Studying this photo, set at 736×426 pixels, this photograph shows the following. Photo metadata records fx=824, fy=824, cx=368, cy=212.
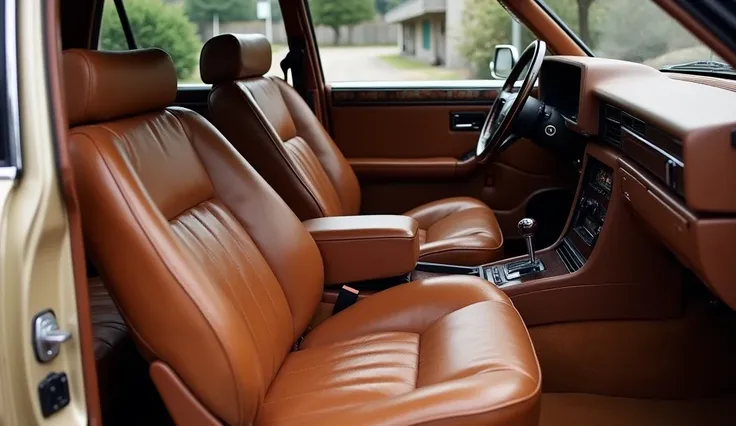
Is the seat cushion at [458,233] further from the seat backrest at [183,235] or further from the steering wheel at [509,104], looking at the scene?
the seat backrest at [183,235]

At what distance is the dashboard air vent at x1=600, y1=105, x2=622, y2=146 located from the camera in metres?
2.38

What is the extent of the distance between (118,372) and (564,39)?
2.15 metres

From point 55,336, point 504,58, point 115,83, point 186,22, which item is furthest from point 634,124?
point 186,22

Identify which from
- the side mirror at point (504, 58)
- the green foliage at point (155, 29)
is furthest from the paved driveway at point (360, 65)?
the green foliage at point (155, 29)

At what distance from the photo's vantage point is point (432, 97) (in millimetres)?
3910

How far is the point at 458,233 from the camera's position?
300 centimetres

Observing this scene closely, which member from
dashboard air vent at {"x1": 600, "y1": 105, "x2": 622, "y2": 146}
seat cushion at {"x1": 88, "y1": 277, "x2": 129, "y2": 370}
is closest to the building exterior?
dashboard air vent at {"x1": 600, "y1": 105, "x2": 622, "y2": 146}

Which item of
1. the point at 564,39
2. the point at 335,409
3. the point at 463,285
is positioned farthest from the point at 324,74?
the point at 335,409

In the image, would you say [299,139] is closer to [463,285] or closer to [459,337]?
[463,285]

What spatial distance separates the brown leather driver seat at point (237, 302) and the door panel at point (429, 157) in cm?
161

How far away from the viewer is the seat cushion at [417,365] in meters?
1.56

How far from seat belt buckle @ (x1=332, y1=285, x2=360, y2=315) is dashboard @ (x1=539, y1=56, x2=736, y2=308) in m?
0.76

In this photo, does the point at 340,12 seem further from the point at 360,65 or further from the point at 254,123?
the point at 254,123

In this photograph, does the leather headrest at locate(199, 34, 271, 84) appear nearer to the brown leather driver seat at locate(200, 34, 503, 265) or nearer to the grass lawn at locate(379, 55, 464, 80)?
the brown leather driver seat at locate(200, 34, 503, 265)
